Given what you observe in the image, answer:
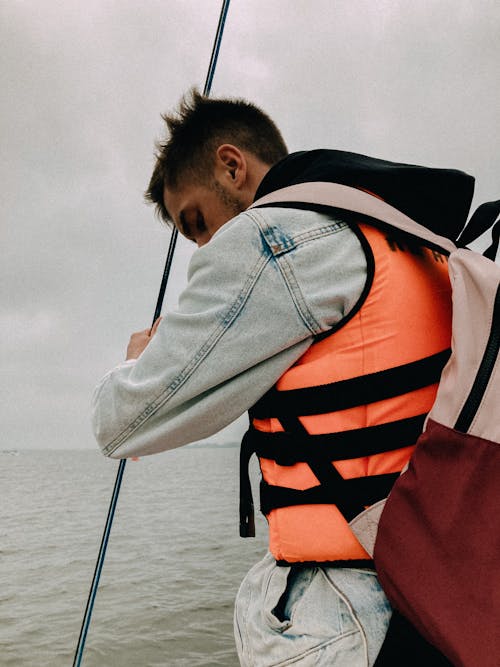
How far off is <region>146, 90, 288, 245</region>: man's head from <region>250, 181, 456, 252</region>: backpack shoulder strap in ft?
1.85

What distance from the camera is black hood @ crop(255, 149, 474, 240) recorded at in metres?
1.24

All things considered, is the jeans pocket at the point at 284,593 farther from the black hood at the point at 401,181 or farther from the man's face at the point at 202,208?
the man's face at the point at 202,208

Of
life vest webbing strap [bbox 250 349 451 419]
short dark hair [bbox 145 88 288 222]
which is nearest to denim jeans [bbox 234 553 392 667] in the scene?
life vest webbing strap [bbox 250 349 451 419]

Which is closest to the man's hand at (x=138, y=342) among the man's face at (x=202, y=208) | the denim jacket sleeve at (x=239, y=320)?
the man's face at (x=202, y=208)

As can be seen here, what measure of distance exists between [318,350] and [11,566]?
1752cm

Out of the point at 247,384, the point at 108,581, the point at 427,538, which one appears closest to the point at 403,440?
the point at 427,538

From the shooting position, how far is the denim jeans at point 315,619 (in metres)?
1.00

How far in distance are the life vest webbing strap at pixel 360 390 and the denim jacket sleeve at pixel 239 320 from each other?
0.20 feet

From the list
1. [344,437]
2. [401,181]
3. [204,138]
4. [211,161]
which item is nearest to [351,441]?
[344,437]

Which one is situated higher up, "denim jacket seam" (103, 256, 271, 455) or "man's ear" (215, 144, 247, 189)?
"man's ear" (215, 144, 247, 189)

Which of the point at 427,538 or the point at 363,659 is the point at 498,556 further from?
the point at 363,659

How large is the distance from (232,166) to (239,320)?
83 cm

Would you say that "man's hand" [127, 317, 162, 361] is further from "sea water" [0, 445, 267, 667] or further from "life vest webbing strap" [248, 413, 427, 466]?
"sea water" [0, 445, 267, 667]

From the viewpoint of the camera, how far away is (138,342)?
5.52ft
